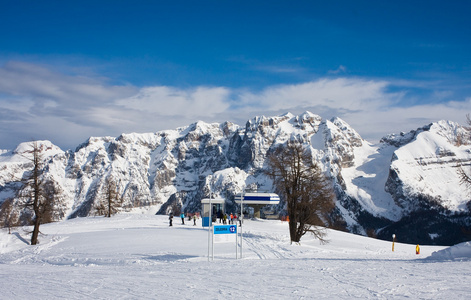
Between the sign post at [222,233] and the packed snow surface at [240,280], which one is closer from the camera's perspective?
the packed snow surface at [240,280]

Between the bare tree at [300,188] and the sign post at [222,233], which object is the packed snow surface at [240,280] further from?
the bare tree at [300,188]

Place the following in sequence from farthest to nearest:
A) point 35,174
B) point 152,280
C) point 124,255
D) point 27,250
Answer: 1. point 35,174
2. point 27,250
3. point 124,255
4. point 152,280

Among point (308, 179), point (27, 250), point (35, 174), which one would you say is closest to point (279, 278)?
point (308, 179)

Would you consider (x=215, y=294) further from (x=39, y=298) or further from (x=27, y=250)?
(x=27, y=250)

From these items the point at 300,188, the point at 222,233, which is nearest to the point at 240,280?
the point at 222,233

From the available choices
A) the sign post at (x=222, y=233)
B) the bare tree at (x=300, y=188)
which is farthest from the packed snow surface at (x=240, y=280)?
the bare tree at (x=300, y=188)

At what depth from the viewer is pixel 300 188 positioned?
33.6 m

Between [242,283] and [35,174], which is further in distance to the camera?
[35,174]

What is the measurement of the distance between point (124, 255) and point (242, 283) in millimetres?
12683

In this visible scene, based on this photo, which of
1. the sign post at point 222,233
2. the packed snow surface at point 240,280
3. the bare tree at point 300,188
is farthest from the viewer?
the bare tree at point 300,188

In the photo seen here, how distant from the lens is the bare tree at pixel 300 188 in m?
32.8

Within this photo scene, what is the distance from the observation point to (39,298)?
1170 cm

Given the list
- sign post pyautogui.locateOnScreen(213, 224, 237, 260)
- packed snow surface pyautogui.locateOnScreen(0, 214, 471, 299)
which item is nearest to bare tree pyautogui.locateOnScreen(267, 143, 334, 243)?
packed snow surface pyautogui.locateOnScreen(0, 214, 471, 299)

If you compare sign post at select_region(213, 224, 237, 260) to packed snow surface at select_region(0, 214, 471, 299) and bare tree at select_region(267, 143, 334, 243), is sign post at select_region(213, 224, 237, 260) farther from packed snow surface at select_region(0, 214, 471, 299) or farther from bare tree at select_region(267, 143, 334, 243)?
bare tree at select_region(267, 143, 334, 243)
